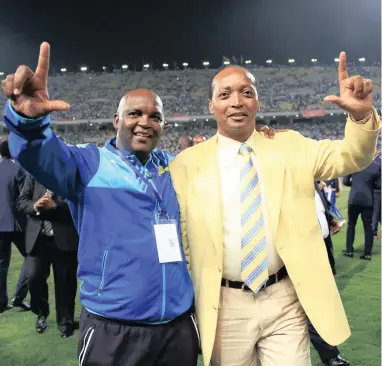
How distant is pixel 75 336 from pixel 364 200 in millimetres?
5552

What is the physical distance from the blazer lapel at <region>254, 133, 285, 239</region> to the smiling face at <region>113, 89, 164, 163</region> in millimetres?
555

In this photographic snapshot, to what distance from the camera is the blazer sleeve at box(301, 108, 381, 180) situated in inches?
88.8

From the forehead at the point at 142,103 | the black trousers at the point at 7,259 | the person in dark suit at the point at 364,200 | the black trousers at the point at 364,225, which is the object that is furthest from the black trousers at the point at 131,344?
the black trousers at the point at 364,225

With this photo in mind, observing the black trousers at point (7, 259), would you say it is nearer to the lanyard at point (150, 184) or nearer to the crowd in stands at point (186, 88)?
the lanyard at point (150, 184)

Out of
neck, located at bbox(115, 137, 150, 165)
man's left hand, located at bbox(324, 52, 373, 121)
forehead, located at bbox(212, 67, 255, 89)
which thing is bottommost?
neck, located at bbox(115, 137, 150, 165)

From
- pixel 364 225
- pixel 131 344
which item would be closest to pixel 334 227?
pixel 131 344

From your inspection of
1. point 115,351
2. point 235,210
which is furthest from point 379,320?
point 115,351

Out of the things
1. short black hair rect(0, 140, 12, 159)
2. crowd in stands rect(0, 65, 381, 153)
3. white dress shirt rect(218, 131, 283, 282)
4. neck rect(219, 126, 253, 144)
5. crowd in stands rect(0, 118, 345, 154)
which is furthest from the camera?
crowd in stands rect(0, 65, 381, 153)

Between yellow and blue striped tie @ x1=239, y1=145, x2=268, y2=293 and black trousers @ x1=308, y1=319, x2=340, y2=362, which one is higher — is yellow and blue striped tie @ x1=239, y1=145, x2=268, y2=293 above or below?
above

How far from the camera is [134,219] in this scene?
7.22ft

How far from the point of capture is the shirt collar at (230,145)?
2477 mm

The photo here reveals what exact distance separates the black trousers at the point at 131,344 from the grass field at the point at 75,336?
90.0 inches

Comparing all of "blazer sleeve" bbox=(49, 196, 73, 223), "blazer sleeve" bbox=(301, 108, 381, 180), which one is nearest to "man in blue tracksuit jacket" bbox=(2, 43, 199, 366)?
"blazer sleeve" bbox=(301, 108, 381, 180)

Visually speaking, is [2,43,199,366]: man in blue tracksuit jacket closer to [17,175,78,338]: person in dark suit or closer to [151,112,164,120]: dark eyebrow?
[151,112,164,120]: dark eyebrow
